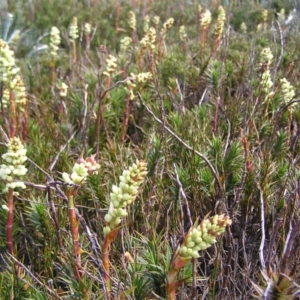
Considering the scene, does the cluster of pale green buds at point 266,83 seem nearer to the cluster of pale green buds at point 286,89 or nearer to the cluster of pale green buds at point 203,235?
the cluster of pale green buds at point 286,89

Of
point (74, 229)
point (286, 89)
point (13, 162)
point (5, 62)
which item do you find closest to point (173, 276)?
point (74, 229)

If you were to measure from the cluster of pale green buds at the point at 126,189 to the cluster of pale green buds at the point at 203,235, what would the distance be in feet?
0.67

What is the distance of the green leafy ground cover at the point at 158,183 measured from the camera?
5.20 feet

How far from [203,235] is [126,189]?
254mm

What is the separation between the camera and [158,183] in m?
2.27

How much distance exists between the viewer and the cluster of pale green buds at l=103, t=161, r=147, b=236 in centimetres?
132

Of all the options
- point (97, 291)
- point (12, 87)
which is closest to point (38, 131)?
point (12, 87)

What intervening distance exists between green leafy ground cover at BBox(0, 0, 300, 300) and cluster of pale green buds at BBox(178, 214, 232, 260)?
1cm

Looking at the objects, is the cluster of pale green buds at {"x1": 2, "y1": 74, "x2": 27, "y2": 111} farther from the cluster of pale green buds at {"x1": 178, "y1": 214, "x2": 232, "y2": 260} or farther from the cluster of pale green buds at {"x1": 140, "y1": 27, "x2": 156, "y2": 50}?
the cluster of pale green buds at {"x1": 178, "y1": 214, "x2": 232, "y2": 260}

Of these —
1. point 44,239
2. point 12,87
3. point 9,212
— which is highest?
point 12,87

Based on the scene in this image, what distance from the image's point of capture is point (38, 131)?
9.74ft

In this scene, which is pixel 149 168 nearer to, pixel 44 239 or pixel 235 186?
pixel 235 186

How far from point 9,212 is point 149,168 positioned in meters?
0.71

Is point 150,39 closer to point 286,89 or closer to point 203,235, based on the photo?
point 286,89
